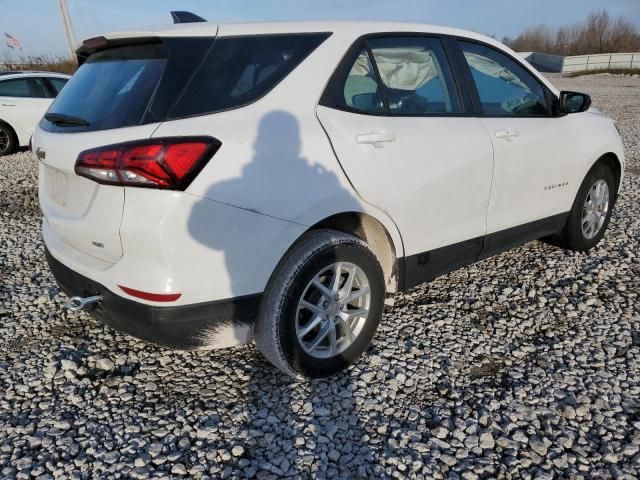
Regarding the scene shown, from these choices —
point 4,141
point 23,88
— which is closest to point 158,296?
point 4,141

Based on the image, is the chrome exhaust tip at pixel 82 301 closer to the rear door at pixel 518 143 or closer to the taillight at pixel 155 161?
the taillight at pixel 155 161

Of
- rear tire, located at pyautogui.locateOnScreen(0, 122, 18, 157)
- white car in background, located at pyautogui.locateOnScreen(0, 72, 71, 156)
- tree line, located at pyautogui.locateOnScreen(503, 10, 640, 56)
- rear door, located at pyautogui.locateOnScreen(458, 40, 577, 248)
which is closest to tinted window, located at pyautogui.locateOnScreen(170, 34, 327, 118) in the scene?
rear door, located at pyautogui.locateOnScreen(458, 40, 577, 248)

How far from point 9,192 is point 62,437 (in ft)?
18.9

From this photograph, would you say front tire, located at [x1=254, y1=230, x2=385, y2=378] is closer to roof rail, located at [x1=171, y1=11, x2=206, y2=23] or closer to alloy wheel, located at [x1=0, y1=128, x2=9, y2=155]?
roof rail, located at [x1=171, y1=11, x2=206, y2=23]

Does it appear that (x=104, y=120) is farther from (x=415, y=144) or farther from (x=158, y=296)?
(x=415, y=144)

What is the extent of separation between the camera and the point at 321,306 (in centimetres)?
260

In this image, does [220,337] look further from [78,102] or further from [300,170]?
[78,102]

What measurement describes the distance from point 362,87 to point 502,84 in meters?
1.37

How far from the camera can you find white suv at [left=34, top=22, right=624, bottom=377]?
81.6 inches

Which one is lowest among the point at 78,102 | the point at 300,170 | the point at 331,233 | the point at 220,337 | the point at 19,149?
the point at 19,149

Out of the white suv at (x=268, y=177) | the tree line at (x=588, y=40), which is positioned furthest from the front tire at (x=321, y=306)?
the tree line at (x=588, y=40)

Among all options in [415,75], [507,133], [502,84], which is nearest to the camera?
[415,75]

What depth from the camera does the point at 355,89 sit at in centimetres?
257

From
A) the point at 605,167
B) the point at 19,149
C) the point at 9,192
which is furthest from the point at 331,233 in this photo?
the point at 19,149
